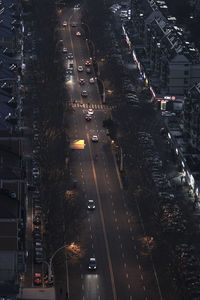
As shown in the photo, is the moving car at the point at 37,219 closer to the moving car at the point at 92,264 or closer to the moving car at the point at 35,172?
the moving car at the point at 92,264

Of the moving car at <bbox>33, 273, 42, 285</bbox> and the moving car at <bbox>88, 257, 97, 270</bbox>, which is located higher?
the moving car at <bbox>33, 273, 42, 285</bbox>

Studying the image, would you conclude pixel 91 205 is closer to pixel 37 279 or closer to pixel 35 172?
pixel 35 172

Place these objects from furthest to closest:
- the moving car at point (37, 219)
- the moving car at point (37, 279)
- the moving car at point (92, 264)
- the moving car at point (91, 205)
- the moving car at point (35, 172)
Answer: the moving car at point (35, 172) < the moving car at point (91, 205) < the moving car at point (37, 219) < the moving car at point (92, 264) < the moving car at point (37, 279)

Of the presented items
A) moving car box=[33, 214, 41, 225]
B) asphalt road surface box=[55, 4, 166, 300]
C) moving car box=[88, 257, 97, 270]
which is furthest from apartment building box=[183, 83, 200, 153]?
moving car box=[88, 257, 97, 270]

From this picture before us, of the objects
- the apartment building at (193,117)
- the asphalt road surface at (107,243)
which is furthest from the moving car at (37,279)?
the apartment building at (193,117)

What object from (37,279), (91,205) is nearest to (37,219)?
(91,205)

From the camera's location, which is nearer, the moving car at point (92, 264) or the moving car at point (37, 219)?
the moving car at point (92, 264)

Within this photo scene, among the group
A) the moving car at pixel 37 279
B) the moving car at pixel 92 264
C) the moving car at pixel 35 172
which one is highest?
the moving car at pixel 37 279

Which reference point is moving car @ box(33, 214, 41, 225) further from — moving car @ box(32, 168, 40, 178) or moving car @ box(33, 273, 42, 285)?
moving car @ box(32, 168, 40, 178)

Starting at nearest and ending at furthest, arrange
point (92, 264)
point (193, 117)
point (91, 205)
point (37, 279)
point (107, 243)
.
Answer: point (37, 279), point (92, 264), point (107, 243), point (91, 205), point (193, 117)

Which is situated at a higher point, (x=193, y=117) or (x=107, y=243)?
(x=193, y=117)

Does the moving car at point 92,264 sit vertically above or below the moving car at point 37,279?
below

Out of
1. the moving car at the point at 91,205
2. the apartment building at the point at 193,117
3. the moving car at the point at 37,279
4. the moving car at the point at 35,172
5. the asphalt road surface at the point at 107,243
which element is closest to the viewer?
the moving car at the point at 37,279
